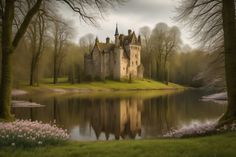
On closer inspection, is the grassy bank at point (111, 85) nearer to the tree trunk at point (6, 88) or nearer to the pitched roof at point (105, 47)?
the pitched roof at point (105, 47)

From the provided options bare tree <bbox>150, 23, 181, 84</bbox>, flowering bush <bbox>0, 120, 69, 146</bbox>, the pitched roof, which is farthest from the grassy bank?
flowering bush <bbox>0, 120, 69, 146</bbox>

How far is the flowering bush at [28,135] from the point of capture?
Result: 388 inches

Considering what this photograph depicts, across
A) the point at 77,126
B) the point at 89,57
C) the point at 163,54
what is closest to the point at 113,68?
the point at 89,57

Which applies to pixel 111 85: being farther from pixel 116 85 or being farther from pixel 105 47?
pixel 105 47

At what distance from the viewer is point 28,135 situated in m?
10.5

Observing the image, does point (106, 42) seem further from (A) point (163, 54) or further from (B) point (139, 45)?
(A) point (163, 54)

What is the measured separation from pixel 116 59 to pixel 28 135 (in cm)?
8029

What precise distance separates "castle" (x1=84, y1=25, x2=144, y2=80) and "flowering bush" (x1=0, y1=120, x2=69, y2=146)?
73.6 metres

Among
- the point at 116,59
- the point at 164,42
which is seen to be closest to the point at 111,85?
the point at 116,59

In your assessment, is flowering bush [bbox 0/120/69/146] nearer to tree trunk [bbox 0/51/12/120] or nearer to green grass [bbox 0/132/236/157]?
green grass [bbox 0/132/236/157]

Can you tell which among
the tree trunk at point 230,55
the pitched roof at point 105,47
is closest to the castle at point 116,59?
the pitched roof at point 105,47

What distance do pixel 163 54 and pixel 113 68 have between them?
47.1 feet

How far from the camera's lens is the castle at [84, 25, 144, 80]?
89000 mm

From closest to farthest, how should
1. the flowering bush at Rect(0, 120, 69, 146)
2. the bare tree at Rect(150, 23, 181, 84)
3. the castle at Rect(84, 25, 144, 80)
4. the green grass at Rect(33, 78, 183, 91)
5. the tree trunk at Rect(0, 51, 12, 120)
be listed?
the flowering bush at Rect(0, 120, 69, 146), the tree trunk at Rect(0, 51, 12, 120), the green grass at Rect(33, 78, 183, 91), the bare tree at Rect(150, 23, 181, 84), the castle at Rect(84, 25, 144, 80)
